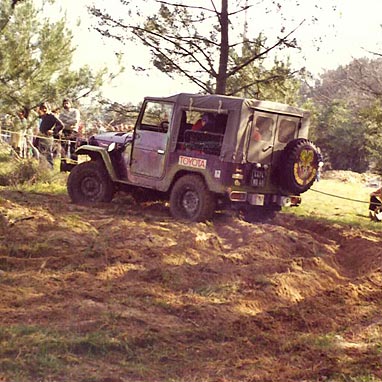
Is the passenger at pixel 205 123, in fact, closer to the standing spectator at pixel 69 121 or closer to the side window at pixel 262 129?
the side window at pixel 262 129

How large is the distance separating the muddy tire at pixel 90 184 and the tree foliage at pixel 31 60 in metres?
7.05

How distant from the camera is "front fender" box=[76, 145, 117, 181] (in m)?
11.6

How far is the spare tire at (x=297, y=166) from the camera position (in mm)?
10531

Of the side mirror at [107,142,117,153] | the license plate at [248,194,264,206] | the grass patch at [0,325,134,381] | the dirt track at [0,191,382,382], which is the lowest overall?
the grass patch at [0,325,134,381]

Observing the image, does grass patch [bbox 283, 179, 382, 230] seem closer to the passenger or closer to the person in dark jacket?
the passenger

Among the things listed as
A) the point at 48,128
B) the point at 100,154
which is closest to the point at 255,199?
the point at 100,154

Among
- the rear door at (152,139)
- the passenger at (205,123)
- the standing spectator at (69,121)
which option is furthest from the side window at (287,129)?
the standing spectator at (69,121)

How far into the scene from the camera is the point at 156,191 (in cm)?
1184

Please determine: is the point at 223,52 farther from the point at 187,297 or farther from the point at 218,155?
the point at 187,297

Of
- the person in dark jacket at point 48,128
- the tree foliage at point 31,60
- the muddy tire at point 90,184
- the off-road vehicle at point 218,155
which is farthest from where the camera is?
the tree foliage at point 31,60

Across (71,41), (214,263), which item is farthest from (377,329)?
(71,41)

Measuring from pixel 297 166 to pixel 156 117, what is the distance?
2481 millimetres

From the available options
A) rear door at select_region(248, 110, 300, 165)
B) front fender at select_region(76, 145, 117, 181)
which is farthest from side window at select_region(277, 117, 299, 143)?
front fender at select_region(76, 145, 117, 181)

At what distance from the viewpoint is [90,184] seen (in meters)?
11.9
